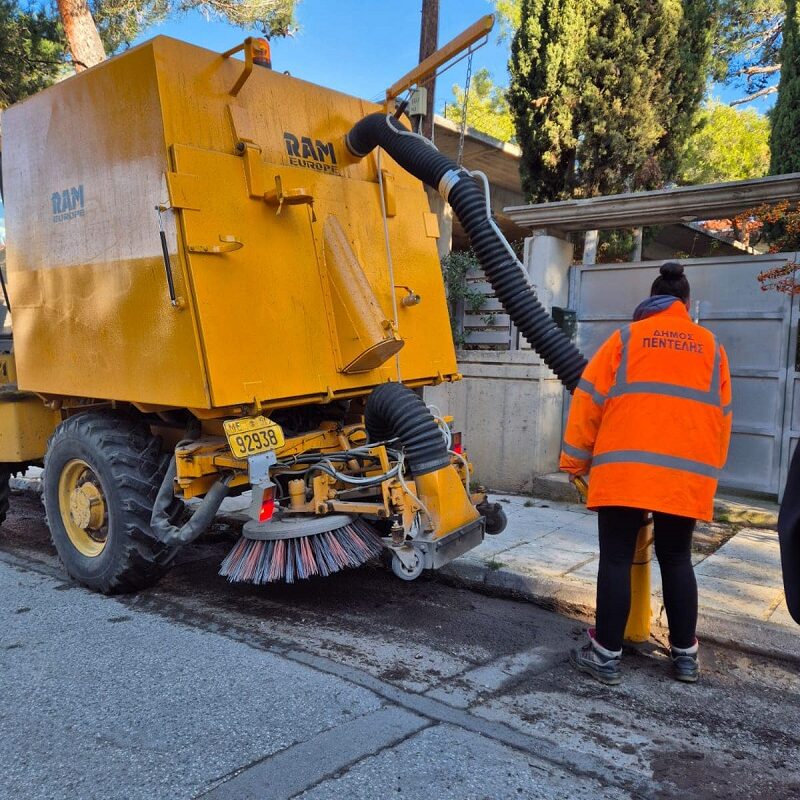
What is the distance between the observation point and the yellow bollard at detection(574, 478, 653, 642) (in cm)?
354

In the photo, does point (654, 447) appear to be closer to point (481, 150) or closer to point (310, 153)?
point (310, 153)

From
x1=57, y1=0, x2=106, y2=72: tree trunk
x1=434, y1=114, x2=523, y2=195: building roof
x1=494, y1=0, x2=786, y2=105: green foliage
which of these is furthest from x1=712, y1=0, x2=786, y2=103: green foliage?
x1=57, y1=0, x2=106, y2=72: tree trunk

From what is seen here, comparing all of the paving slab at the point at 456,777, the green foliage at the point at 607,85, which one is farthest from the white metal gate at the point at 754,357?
the paving slab at the point at 456,777

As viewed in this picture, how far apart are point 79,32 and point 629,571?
35.0ft

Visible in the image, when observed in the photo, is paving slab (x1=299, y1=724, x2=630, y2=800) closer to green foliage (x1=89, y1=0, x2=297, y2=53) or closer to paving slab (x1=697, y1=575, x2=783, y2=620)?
paving slab (x1=697, y1=575, x2=783, y2=620)

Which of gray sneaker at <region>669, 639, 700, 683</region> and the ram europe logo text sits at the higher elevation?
the ram europe logo text

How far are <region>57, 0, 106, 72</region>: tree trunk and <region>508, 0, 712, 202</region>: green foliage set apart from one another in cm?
598

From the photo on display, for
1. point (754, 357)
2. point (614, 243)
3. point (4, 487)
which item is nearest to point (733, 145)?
point (614, 243)

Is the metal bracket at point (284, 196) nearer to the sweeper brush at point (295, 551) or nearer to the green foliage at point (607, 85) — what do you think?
the sweeper brush at point (295, 551)

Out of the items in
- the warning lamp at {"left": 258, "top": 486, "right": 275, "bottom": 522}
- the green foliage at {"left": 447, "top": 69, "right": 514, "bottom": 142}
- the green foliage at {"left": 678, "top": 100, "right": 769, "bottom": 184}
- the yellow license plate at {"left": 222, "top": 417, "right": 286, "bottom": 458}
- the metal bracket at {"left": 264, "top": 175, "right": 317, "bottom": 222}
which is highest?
the green foliage at {"left": 447, "top": 69, "right": 514, "bottom": 142}

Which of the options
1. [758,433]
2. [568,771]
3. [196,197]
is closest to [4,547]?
[196,197]

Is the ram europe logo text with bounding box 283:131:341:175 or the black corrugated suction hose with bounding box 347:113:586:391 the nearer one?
the black corrugated suction hose with bounding box 347:113:586:391

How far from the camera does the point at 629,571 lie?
3252mm

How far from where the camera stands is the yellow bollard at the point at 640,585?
3537mm
